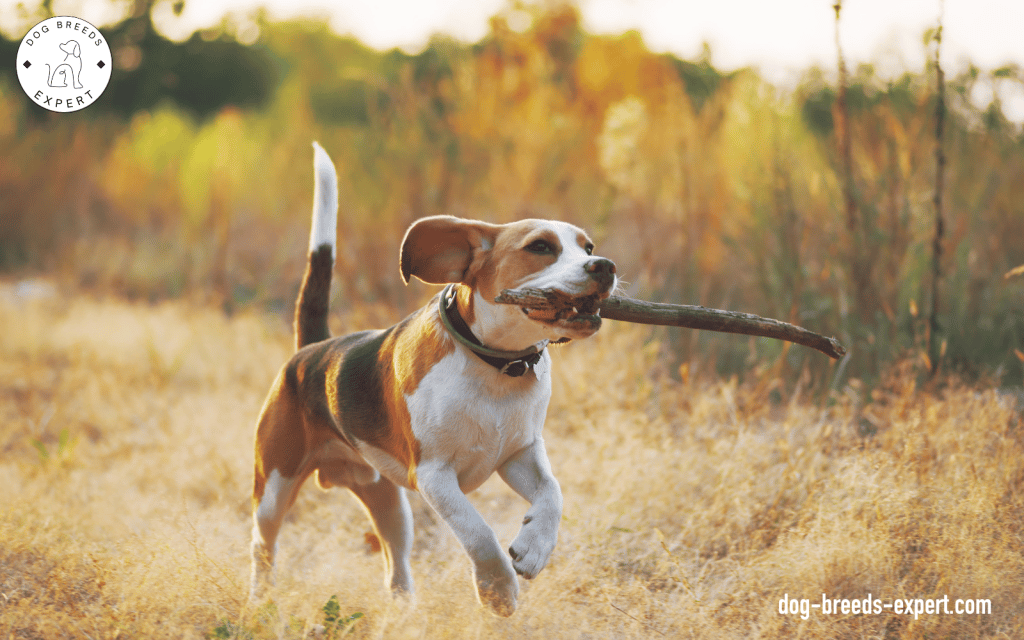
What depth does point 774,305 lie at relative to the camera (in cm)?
545

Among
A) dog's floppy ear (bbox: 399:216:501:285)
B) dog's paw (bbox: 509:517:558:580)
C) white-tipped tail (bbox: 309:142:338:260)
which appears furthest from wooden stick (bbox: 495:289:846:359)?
white-tipped tail (bbox: 309:142:338:260)

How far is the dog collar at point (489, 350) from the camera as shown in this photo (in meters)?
2.79

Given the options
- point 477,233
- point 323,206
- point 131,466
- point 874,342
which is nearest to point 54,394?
point 131,466

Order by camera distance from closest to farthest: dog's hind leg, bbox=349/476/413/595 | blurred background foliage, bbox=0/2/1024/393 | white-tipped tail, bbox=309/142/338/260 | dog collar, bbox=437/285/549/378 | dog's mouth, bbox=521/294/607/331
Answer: dog's mouth, bbox=521/294/607/331 → dog collar, bbox=437/285/549/378 → dog's hind leg, bbox=349/476/413/595 → white-tipped tail, bbox=309/142/338/260 → blurred background foliage, bbox=0/2/1024/393

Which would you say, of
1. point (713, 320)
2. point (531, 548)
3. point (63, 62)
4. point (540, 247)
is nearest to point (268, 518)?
point (531, 548)

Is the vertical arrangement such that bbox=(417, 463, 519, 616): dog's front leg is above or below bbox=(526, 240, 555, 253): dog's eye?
below

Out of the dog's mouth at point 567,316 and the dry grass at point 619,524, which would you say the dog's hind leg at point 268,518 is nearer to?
the dry grass at point 619,524

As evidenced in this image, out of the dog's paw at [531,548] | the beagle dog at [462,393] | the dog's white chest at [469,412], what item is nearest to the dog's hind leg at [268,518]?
the beagle dog at [462,393]

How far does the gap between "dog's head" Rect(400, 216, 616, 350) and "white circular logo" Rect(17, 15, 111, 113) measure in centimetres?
323

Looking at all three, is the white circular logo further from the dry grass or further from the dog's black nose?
the dog's black nose

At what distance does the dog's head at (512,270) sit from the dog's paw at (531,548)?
58 cm

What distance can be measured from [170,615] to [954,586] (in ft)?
8.84

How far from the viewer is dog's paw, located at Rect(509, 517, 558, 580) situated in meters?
2.64

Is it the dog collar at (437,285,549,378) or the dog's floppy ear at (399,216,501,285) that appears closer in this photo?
the dog collar at (437,285,549,378)
